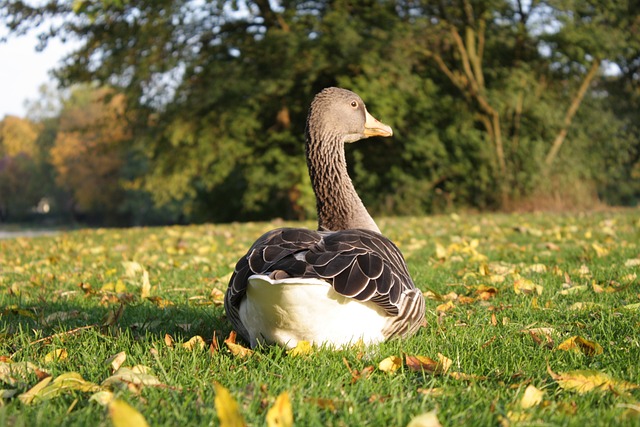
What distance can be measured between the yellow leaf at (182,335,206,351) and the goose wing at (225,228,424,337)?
7.9 inches

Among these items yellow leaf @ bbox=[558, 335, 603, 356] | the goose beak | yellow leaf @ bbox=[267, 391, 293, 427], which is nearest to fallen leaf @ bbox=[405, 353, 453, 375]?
yellow leaf @ bbox=[558, 335, 603, 356]

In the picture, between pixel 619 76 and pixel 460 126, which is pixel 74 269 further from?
pixel 619 76

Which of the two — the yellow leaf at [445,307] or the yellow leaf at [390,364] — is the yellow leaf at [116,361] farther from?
the yellow leaf at [445,307]

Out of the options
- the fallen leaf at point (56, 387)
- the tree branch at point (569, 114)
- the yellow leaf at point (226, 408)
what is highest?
the yellow leaf at point (226, 408)

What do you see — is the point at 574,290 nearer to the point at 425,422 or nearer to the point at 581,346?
the point at 581,346

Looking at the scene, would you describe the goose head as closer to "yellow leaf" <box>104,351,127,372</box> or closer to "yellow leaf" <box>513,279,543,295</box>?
"yellow leaf" <box>513,279,543,295</box>

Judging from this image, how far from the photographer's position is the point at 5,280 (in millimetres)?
5797

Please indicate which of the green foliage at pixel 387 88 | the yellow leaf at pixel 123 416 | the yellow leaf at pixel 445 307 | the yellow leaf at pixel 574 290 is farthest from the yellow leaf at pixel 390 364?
the green foliage at pixel 387 88

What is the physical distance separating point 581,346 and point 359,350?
3.46 feet

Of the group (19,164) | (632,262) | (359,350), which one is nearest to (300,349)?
(359,350)

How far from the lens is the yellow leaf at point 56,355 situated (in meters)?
2.79

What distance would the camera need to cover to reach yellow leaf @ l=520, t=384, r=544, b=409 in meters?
2.11

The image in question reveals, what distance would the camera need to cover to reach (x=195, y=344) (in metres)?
3.04

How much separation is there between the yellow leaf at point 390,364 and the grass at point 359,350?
27mm
